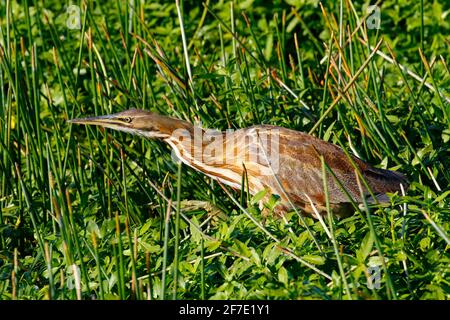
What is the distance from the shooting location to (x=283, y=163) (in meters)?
3.50

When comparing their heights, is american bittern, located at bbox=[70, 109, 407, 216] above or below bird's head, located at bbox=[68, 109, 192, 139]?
below

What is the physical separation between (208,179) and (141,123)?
0.44m

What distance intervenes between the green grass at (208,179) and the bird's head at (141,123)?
0.32 ft

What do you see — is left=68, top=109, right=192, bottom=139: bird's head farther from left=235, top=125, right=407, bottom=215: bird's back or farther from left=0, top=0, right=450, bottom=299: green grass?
left=235, top=125, right=407, bottom=215: bird's back

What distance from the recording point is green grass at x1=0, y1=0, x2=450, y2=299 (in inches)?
102

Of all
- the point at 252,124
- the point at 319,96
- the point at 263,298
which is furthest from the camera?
the point at 319,96

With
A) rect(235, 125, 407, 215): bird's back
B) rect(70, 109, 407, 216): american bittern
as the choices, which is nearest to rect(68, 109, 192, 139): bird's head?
rect(70, 109, 407, 216): american bittern

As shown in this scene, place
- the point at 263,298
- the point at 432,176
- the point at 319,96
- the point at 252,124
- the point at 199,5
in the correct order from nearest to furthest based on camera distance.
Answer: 1. the point at 263,298
2. the point at 432,176
3. the point at 252,124
4. the point at 319,96
5. the point at 199,5

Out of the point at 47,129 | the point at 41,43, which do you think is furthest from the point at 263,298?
the point at 41,43

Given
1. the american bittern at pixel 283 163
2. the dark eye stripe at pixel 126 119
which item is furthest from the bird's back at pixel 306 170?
the dark eye stripe at pixel 126 119

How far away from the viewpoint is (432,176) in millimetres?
3244

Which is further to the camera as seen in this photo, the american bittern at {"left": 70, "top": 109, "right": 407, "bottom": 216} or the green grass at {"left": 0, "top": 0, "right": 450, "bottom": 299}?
the american bittern at {"left": 70, "top": 109, "right": 407, "bottom": 216}

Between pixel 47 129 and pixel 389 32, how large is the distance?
6.69 feet

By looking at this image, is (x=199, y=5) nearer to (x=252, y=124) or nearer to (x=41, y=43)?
(x=41, y=43)
